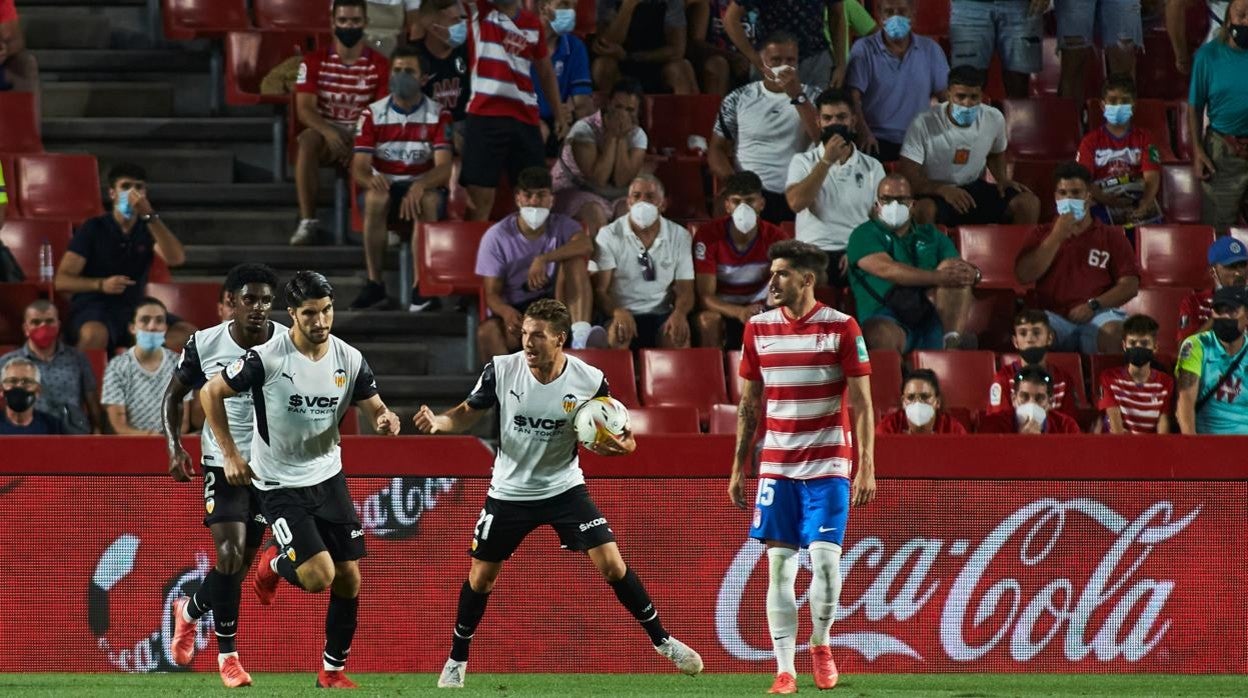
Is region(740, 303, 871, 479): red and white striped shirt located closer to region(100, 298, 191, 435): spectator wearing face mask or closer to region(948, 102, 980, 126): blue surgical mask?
region(100, 298, 191, 435): spectator wearing face mask

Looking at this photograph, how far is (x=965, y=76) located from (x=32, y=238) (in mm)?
6639

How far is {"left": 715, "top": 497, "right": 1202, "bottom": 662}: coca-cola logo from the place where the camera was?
1039 centimetres

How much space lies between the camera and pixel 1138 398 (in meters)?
12.2

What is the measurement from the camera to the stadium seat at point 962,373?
41.1 feet

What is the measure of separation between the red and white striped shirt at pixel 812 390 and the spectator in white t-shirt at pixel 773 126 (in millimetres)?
5405

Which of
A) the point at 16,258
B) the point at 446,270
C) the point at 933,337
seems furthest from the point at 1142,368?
the point at 16,258

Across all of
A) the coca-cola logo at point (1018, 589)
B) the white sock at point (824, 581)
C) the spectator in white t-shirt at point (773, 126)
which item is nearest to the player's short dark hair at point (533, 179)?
the spectator in white t-shirt at point (773, 126)

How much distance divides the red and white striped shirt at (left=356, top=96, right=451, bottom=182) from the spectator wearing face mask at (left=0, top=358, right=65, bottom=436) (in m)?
3.40

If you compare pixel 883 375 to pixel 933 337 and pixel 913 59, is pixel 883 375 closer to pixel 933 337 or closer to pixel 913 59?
pixel 933 337

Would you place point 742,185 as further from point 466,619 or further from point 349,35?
point 466,619

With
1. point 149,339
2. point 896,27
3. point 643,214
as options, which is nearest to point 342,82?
point 643,214

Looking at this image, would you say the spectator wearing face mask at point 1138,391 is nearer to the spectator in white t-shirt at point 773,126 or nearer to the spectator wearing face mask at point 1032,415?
the spectator wearing face mask at point 1032,415

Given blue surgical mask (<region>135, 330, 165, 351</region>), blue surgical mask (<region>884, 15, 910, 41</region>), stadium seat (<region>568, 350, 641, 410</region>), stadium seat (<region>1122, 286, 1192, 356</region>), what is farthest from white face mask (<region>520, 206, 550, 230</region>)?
stadium seat (<region>1122, 286, 1192, 356</region>)

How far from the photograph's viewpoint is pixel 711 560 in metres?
10.5
